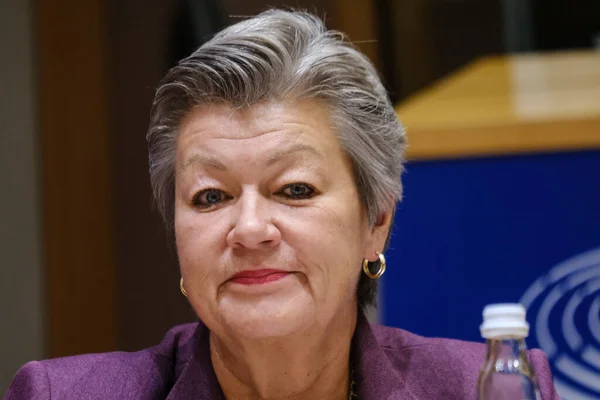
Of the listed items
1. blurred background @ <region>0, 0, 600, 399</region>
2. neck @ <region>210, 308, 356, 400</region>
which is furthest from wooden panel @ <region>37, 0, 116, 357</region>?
neck @ <region>210, 308, 356, 400</region>

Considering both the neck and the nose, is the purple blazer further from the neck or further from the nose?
the nose

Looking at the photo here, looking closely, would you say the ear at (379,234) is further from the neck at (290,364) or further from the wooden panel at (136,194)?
the wooden panel at (136,194)

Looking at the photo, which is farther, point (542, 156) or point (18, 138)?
point (18, 138)

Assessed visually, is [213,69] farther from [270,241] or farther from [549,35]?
[549,35]

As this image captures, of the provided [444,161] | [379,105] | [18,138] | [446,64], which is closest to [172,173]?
[379,105]

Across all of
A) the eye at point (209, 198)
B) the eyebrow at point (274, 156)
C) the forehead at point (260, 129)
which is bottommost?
the eye at point (209, 198)

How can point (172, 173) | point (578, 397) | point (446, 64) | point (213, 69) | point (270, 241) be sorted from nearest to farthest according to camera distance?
point (270, 241)
point (213, 69)
point (172, 173)
point (578, 397)
point (446, 64)

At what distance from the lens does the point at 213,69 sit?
1503 mm

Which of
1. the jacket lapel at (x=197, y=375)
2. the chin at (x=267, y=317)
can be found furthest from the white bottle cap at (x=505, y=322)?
the jacket lapel at (x=197, y=375)

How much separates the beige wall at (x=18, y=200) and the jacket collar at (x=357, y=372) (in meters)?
1.87

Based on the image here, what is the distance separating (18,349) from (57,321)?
0.59ft

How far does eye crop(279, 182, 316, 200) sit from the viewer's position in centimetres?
145

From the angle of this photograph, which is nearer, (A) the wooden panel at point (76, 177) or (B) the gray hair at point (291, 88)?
(B) the gray hair at point (291, 88)

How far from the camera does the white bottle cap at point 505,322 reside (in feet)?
3.31
